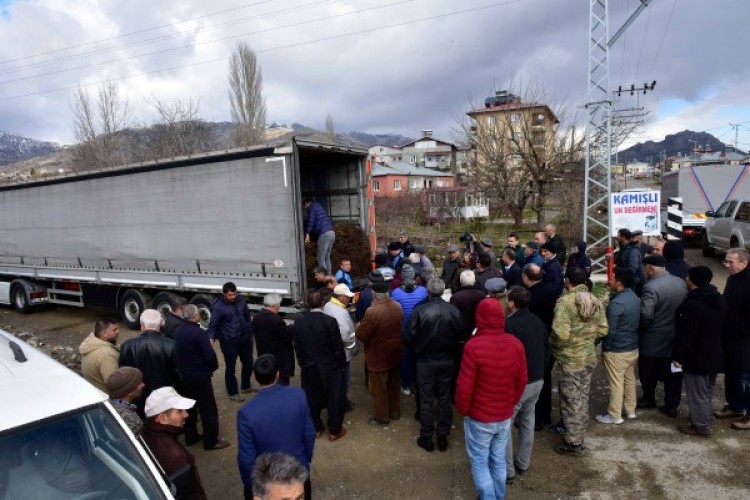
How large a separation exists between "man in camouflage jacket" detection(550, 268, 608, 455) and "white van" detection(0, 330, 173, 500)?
351 centimetres

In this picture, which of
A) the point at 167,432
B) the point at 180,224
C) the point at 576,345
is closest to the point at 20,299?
the point at 180,224

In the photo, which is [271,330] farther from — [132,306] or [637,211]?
[637,211]

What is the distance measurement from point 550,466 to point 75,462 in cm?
387

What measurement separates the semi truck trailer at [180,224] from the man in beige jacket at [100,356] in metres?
3.14

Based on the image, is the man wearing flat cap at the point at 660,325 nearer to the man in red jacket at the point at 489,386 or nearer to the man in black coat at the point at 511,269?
the man in black coat at the point at 511,269

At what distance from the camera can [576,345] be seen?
14.0 feet

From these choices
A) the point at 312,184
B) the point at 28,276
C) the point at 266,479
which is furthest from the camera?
the point at 28,276

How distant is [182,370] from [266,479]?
3169 mm

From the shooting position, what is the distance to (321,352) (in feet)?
15.2

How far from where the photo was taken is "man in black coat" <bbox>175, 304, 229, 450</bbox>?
15.1ft

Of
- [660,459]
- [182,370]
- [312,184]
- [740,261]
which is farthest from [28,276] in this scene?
[740,261]

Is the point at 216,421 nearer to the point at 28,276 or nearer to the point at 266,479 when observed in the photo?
the point at 266,479

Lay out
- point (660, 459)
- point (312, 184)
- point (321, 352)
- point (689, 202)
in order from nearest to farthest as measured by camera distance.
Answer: point (660, 459), point (321, 352), point (312, 184), point (689, 202)

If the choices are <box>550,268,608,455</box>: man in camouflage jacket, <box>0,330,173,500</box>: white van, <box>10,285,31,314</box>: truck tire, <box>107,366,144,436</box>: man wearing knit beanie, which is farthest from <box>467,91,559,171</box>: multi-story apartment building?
<box>0,330,173,500</box>: white van
